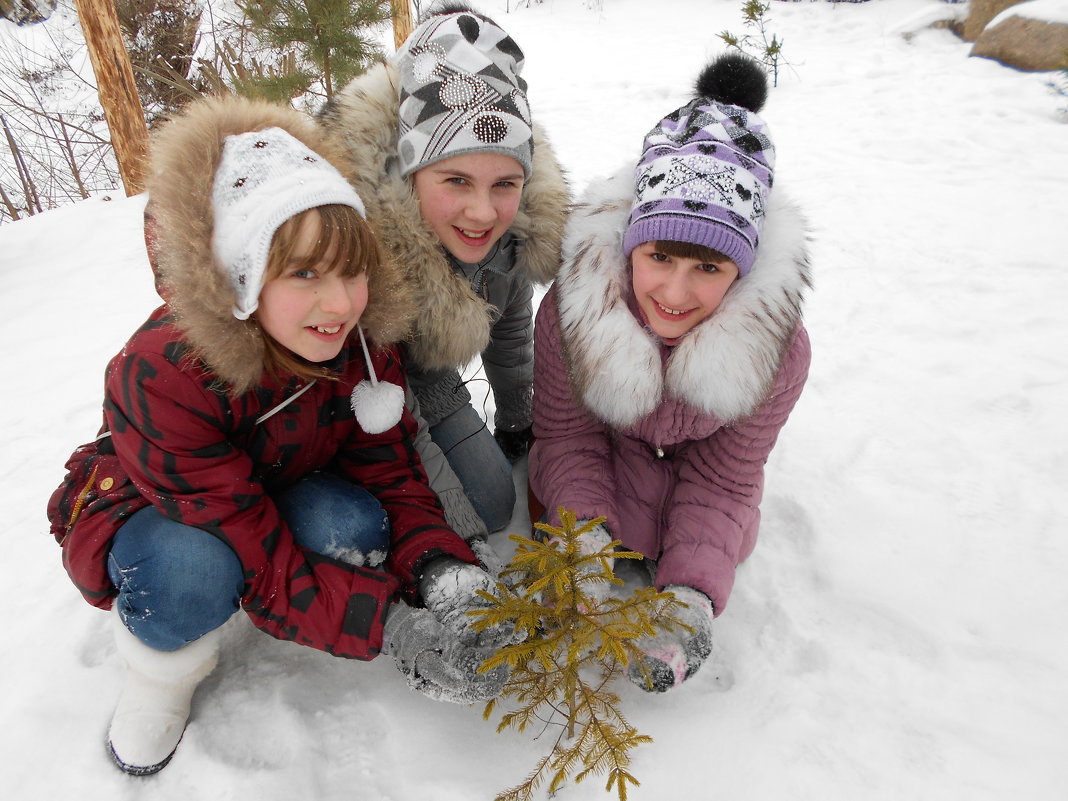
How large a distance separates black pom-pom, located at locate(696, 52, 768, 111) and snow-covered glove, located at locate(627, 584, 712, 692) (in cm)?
144

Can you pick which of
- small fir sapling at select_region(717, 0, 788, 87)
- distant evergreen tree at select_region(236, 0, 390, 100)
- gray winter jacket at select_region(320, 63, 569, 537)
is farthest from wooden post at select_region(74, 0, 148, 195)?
small fir sapling at select_region(717, 0, 788, 87)

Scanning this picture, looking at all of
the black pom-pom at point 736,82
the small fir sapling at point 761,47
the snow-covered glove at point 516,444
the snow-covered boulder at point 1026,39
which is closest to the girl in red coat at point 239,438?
the snow-covered glove at point 516,444

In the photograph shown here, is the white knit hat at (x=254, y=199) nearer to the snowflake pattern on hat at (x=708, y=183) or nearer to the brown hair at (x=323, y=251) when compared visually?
the brown hair at (x=323, y=251)

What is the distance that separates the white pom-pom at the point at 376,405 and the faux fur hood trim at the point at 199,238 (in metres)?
0.25

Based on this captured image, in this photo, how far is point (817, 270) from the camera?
3.49 metres

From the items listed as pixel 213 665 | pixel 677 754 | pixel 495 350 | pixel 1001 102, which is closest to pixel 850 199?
pixel 1001 102

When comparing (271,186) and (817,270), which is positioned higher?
(271,186)

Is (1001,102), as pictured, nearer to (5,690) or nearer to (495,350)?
(495,350)

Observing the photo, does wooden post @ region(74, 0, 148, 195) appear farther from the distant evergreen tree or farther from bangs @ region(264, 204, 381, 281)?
bangs @ region(264, 204, 381, 281)

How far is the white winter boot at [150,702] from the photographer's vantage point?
1.37m

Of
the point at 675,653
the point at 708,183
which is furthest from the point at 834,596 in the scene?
the point at 708,183

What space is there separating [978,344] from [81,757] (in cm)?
342

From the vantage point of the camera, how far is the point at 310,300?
133cm

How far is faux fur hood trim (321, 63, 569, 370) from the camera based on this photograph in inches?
65.1
